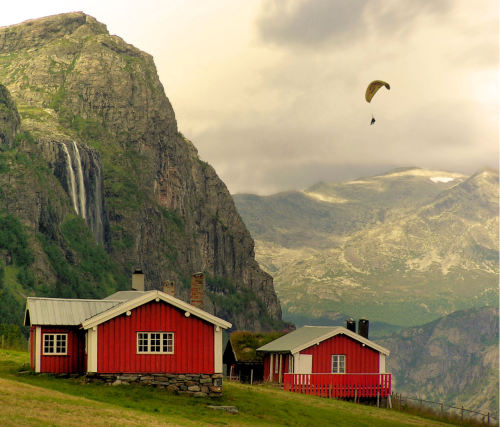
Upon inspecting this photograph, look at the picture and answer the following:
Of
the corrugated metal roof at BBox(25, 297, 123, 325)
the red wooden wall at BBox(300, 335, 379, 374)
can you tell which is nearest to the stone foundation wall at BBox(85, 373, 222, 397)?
the corrugated metal roof at BBox(25, 297, 123, 325)

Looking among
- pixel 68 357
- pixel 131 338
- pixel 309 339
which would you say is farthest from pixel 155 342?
pixel 309 339

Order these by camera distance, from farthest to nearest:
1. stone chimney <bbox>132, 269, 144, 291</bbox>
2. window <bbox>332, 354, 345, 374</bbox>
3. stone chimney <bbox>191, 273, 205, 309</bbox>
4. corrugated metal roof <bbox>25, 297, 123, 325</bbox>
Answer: window <bbox>332, 354, 345, 374</bbox>, stone chimney <bbox>132, 269, 144, 291</bbox>, stone chimney <bbox>191, 273, 205, 309</bbox>, corrugated metal roof <bbox>25, 297, 123, 325</bbox>

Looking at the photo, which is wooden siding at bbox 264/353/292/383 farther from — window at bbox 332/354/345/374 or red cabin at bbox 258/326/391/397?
window at bbox 332/354/345/374

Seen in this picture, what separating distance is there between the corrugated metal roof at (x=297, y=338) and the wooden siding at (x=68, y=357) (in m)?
20.7

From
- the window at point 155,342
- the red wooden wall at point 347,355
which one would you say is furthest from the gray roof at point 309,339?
the window at point 155,342

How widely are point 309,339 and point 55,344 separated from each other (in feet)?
78.1

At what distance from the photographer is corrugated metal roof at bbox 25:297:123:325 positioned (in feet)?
184

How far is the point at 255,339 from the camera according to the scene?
85750 mm

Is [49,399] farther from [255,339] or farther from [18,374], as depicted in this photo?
[255,339]

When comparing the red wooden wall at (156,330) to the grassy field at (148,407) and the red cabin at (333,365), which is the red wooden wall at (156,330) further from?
the red cabin at (333,365)

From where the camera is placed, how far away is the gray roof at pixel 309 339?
234ft

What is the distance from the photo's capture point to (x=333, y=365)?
236 feet

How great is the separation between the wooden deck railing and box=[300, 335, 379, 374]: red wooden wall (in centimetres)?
78

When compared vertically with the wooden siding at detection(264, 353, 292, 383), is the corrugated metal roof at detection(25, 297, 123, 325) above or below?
above
